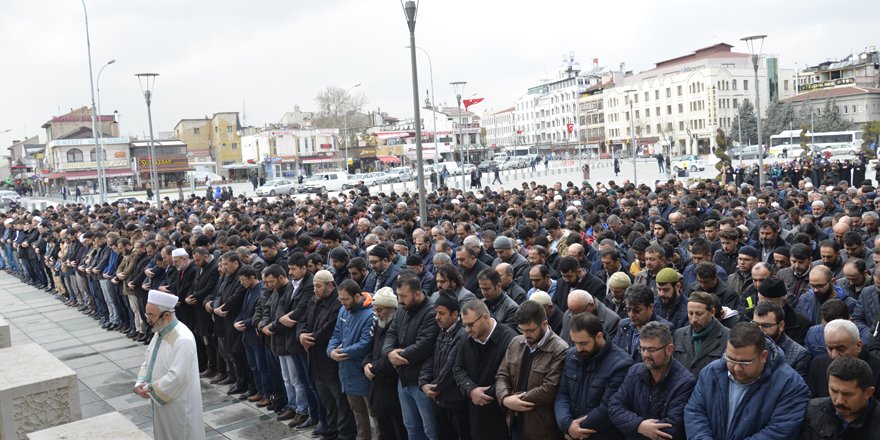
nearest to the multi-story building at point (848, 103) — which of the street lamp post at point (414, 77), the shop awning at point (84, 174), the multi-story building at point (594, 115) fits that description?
the multi-story building at point (594, 115)

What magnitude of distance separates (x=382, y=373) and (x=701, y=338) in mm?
2723

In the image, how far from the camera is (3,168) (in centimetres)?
14225

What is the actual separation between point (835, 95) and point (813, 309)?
99.2 meters

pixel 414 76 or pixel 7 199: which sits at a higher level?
pixel 414 76

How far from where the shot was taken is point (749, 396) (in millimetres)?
4293

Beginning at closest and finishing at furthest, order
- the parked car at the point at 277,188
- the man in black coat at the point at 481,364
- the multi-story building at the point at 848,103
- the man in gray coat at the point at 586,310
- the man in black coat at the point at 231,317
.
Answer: the man in black coat at the point at 481,364 → the man in gray coat at the point at 586,310 → the man in black coat at the point at 231,317 → the parked car at the point at 277,188 → the multi-story building at the point at 848,103

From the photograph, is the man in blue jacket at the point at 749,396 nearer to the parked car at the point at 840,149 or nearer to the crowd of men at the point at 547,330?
the crowd of men at the point at 547,330

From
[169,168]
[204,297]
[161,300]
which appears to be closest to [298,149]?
[169,168]

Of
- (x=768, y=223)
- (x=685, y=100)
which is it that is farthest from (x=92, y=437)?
(x=685, y=100)

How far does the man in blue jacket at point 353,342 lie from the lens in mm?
6866

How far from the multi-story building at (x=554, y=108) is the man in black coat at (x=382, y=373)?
111m

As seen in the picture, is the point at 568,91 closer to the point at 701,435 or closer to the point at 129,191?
the point at 129,191

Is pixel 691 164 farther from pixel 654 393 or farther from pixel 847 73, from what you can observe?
pixel 847 73

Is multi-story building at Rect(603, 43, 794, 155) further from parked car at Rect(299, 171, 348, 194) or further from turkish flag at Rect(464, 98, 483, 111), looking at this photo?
turkish flag at Rect(464, 98, 483, 111)
